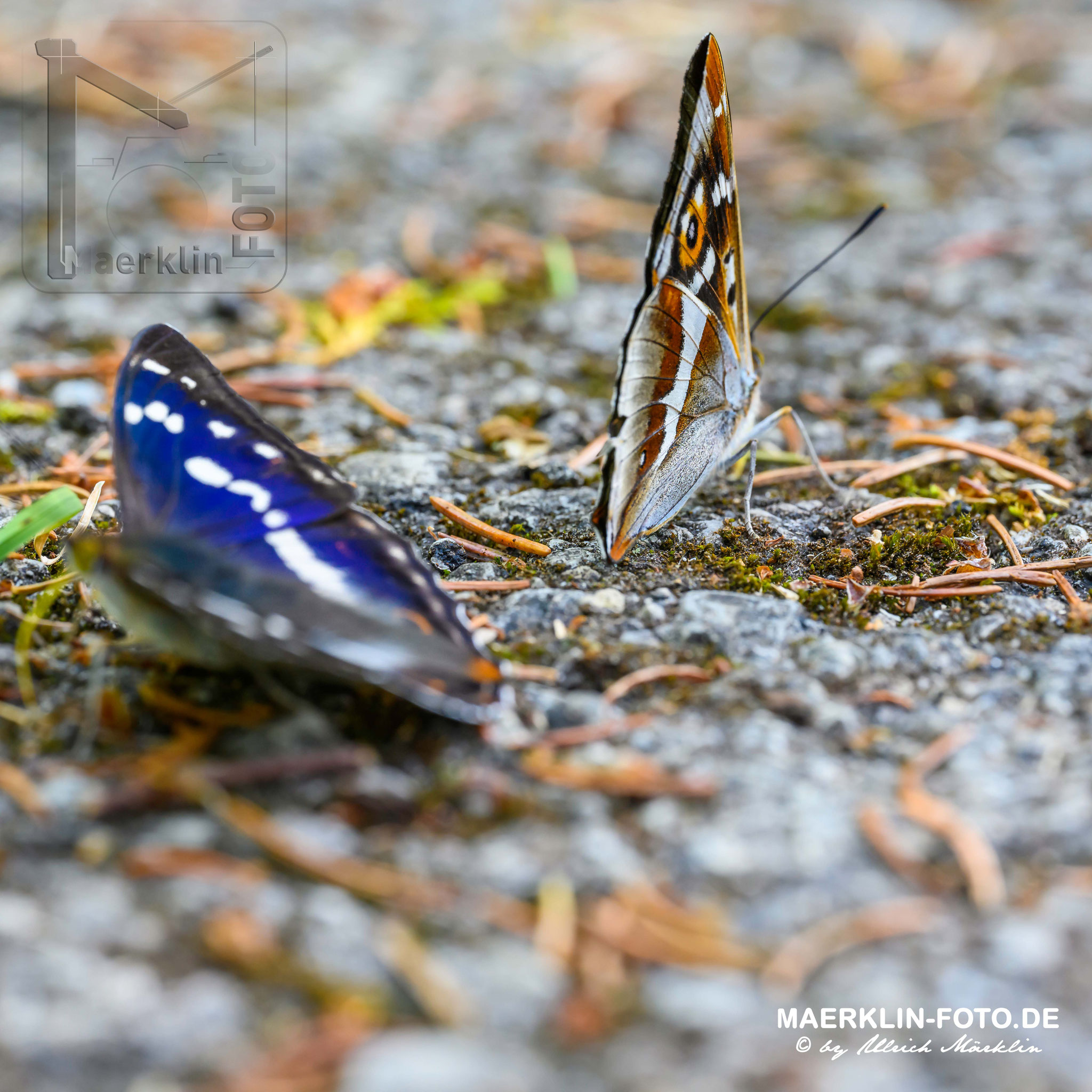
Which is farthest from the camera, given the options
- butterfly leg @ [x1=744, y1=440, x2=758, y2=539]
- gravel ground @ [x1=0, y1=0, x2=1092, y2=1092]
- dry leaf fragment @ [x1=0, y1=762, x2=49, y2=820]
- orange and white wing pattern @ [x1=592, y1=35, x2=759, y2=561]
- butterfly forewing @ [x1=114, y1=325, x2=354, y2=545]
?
butterfly leg @ [x1=744, y1=440, x2=758, y2=539]

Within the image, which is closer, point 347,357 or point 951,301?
point 347,357

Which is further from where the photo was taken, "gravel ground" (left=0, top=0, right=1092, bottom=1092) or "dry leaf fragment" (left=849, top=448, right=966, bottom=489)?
"dry leaf fragment" (left=849, top=448, right=966, bottom=489)

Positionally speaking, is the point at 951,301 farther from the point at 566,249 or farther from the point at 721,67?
the point at 721,67

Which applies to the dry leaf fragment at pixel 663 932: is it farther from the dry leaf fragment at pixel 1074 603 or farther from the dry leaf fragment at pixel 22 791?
the dry leaf fragment at pixel 1074 603

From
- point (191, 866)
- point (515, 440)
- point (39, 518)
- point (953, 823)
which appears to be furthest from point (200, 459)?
point (953, 823)

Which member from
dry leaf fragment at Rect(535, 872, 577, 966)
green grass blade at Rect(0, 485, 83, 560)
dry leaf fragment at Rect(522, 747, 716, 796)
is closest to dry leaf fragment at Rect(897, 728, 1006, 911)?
dry leaf fragment at Rect(522, 747, 716, 796)

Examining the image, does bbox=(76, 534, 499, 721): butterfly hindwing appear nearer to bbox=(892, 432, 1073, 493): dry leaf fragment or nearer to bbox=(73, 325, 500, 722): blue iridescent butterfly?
bbox=(73, 325, 500, 722): blue iridescent butterfly

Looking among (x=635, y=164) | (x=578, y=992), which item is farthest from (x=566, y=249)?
(x=578, y=992)
